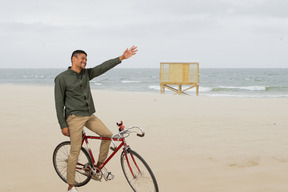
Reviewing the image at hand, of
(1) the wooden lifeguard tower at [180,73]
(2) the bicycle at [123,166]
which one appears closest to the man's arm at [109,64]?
(2) the bicycle at [123,166]

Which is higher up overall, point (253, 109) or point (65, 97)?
point (65, 97)

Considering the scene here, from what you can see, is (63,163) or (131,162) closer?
(131,162)

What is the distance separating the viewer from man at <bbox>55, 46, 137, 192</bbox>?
371 cm

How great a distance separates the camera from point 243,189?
4.28 meters

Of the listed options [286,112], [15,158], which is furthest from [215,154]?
[286,112]

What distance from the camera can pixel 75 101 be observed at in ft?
12.4

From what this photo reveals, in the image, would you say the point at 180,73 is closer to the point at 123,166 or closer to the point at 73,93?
the point at 123,166

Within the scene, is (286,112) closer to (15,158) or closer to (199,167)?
(199,167)

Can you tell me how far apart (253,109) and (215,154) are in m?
7.02

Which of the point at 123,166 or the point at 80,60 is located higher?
the point at 80,60

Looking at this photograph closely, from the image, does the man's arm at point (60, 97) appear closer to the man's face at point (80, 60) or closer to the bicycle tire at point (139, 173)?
the man's face at point (80, 60)

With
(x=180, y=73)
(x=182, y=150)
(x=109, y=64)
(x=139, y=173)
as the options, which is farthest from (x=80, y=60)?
(x=180, y=73)

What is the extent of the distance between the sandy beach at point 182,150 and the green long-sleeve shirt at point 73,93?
4.06ft

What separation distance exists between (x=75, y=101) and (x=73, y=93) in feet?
0.34
